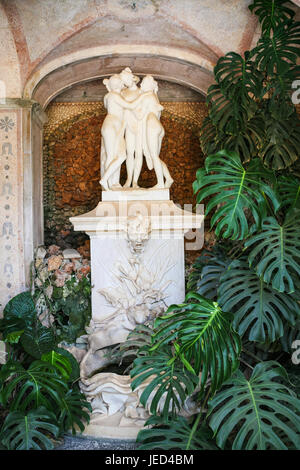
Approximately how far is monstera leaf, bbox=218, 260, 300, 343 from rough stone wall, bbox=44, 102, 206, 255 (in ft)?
9.47

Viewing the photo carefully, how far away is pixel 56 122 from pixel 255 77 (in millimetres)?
2780

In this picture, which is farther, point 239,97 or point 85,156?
point 85,156

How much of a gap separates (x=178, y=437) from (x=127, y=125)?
2.93 m

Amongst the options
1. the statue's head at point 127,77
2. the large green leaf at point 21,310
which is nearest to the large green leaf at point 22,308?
the large green leaf at point 21,310

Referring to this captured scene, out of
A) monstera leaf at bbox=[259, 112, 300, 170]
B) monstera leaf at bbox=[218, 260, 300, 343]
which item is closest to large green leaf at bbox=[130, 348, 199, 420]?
monstera leaf at bbox=[218, 260, 300, 343]

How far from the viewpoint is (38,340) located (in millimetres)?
4078

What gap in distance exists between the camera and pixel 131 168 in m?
4.73

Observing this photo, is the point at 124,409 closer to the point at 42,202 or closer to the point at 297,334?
the point at 297,334

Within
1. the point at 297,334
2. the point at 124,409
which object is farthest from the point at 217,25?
the point at 124,409

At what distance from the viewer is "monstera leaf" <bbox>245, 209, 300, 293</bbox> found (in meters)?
2.82

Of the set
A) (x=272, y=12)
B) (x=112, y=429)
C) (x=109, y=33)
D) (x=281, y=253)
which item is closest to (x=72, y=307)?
(x=112, y=429)

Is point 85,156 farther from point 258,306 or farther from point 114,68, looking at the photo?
point 258,306

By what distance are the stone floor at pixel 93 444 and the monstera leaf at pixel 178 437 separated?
0.32 meters

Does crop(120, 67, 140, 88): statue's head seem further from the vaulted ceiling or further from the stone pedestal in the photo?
the stone pedestal
